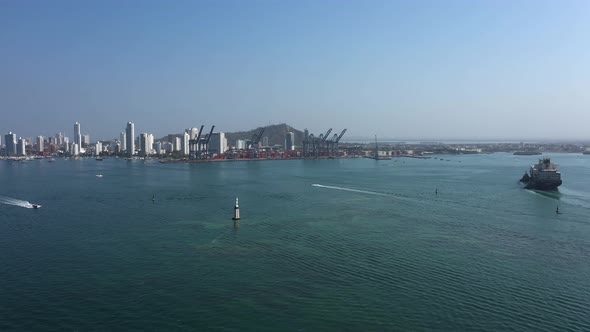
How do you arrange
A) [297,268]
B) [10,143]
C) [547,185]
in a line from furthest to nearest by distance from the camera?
[10,143], [547,185], [297,268]

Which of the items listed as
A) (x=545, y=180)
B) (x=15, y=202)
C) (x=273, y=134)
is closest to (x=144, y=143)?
(x=273, y=134)

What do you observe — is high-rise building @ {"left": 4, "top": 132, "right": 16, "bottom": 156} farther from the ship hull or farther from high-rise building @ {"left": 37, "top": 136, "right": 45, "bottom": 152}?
the ship hull

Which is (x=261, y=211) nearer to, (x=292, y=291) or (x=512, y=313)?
(x=292, y=291)

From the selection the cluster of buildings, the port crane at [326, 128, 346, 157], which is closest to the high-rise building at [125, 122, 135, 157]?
the cluster of buildings

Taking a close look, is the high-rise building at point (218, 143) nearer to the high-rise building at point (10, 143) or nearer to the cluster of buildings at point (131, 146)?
the cluster of buildings at point (131, 146)

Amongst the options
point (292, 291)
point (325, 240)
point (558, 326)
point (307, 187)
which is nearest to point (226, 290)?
point (292, 291)

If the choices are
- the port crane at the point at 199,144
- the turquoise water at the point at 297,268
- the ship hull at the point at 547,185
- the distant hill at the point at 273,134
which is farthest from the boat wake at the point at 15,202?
the distant hill at the point at 273,134

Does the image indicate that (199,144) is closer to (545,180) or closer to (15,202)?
(15,202)
